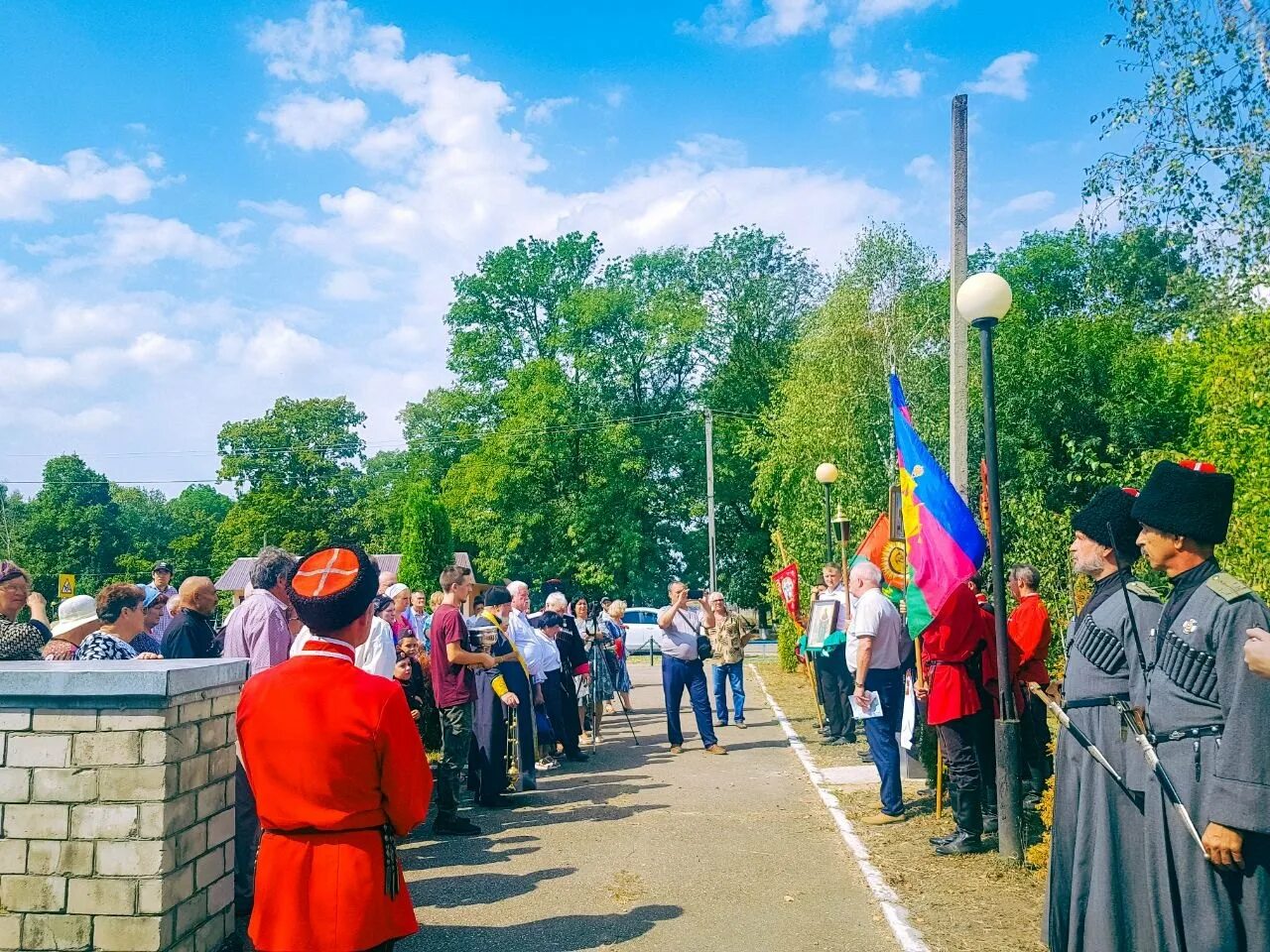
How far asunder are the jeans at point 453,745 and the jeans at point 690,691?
3993mm

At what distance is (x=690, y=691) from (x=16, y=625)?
7.74 metres

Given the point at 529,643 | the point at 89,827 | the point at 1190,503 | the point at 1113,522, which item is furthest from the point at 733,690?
the point at 89,827

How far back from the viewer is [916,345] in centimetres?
3028

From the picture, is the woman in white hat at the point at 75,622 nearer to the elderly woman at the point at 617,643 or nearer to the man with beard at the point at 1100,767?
the man with beard at the point at 1100,767

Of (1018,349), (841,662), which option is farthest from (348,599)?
(1018,349)

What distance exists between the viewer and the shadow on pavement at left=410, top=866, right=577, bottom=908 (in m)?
6.31

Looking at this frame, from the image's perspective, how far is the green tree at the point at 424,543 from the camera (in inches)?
1415

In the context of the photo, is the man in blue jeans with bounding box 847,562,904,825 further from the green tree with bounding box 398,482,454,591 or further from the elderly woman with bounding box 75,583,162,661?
the green tree with bounding box 398,482,454,591

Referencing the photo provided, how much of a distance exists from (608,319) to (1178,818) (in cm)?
4164

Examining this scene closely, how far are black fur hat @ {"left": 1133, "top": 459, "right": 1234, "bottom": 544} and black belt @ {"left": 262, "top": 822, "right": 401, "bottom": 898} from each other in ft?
10.0

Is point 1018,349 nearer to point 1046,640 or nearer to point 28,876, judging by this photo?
point 1046,640

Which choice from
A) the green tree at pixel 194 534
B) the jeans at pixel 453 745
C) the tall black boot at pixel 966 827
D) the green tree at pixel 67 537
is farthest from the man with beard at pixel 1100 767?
the green tree at pixel 67 537

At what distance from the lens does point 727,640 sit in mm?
14500

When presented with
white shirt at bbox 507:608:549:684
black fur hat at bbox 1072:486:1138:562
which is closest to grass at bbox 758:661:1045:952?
black fur hat at bbox 1072:486:1138:562
